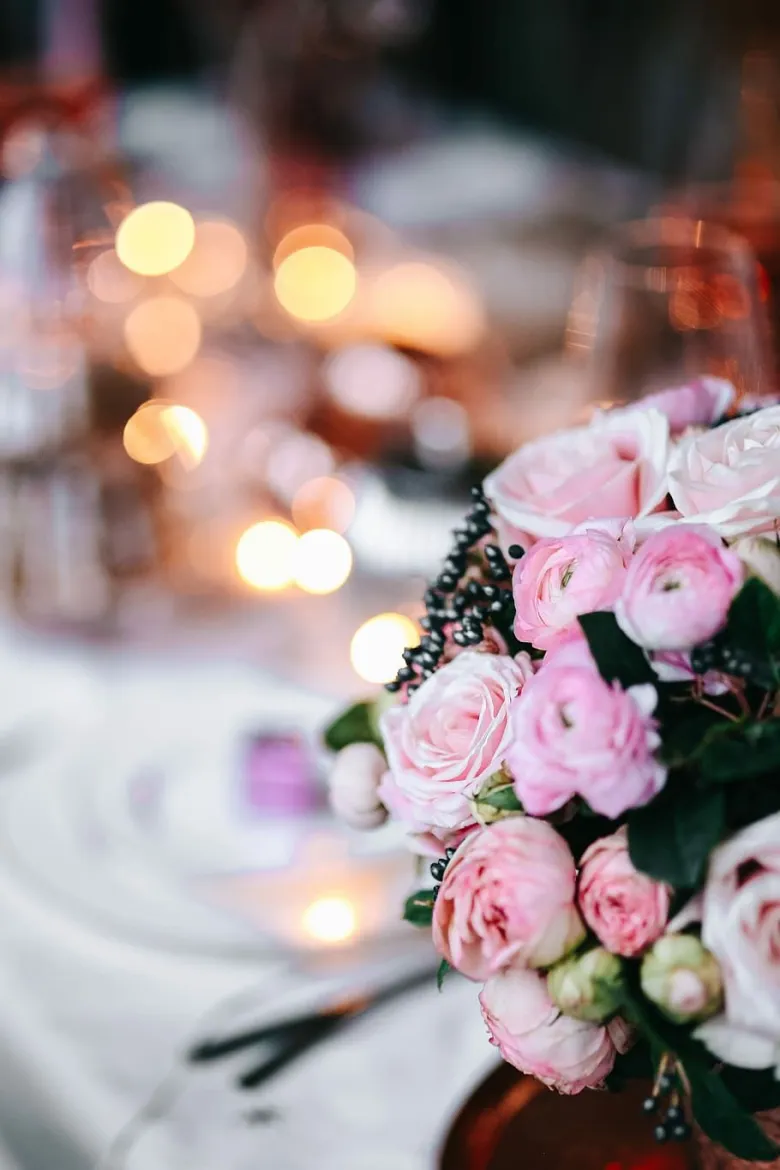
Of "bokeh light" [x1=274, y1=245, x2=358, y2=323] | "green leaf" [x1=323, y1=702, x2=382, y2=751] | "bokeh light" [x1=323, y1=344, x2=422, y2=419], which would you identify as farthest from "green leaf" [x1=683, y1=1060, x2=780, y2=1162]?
"bokeh light" [x1=274, y1=245, x2=358, y2=323]

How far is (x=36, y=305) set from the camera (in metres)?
1.25

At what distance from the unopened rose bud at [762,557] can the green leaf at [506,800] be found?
0.36ft

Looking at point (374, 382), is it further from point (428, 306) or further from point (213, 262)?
point (213, 262)

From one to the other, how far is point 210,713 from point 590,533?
2.26 feet

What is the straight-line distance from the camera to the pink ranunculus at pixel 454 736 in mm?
425

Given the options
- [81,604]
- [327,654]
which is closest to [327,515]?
[327,654]

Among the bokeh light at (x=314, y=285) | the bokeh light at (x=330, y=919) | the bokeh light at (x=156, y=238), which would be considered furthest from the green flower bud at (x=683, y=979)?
the bokeh light at (x=156, y=238)

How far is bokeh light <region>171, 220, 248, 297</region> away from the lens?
195cm

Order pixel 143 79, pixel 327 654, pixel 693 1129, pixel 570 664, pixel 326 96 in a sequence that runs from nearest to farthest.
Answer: pixel 570 664
pixel 693 1129
pixel 327 654
pixel 326 96
pixel 143 79

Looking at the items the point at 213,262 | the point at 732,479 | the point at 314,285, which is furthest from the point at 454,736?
the point at 213,262

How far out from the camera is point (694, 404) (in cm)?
54

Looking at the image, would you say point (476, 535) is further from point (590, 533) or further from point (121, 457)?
point (121, 457)

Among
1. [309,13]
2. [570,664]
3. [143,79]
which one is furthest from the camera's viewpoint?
[143,79]

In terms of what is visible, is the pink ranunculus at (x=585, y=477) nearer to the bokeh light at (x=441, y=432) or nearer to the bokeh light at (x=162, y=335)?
the bokeh light at (x=441, y=432)
